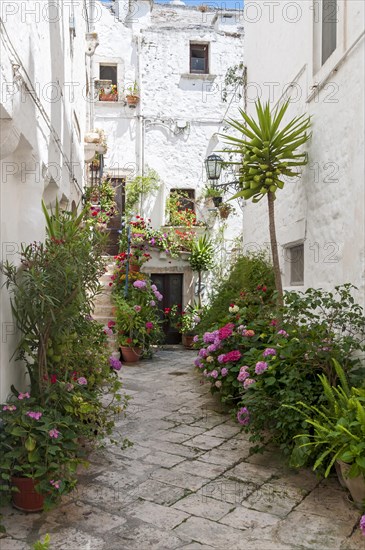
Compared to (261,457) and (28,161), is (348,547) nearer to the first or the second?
(261,457)

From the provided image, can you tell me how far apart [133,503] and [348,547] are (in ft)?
4.39

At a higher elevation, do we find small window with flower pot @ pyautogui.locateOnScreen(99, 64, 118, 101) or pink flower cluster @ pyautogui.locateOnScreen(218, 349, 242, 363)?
small window with flower pot @ pyautogui.locateOnScreen(99, 64, 118, 101)

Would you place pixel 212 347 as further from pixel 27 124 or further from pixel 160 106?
pixel 160 106

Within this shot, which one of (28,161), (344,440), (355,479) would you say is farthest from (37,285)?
(355,479)

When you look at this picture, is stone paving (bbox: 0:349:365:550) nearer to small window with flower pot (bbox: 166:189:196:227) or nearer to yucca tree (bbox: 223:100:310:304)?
yucca tree (bbox: 223:100:310:304)

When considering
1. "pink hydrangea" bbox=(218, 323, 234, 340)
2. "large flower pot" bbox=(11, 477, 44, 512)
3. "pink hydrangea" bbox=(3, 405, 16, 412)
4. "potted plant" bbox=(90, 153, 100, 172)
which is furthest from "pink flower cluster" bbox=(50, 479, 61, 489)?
"potted plant" bbox=(90, 153, 100, 172)

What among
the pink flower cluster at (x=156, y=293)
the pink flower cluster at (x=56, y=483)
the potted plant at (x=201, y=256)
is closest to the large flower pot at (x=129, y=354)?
the pink flower cluster at (x=156, y=293)

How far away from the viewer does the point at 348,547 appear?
2.73 metres

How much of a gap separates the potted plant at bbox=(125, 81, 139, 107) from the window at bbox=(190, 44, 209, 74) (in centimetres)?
159

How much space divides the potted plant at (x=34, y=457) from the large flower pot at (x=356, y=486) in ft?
5.56

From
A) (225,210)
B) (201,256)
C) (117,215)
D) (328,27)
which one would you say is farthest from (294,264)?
(117,215)

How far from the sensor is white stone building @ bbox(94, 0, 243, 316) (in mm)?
12133

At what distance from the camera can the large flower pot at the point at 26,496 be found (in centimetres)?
300

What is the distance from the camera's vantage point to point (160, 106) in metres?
12.3
